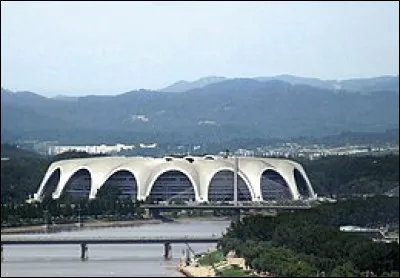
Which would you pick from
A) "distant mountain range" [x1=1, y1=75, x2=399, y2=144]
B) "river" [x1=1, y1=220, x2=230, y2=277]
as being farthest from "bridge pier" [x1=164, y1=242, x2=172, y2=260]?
"distant mountain range" [x1=1, y1=75, x2=399, y2=144]

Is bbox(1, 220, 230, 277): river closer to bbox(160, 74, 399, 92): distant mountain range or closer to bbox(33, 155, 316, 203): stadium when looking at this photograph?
bbox(33, 155, 316, 203): stadium

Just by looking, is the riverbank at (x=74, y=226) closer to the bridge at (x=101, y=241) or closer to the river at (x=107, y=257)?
the river at (x=107, y=257)

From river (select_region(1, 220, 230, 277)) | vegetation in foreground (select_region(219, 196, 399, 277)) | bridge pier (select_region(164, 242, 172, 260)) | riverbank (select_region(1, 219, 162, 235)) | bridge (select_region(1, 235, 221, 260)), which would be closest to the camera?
vegetation in foreground (select_region(219, 196, 399, 277))

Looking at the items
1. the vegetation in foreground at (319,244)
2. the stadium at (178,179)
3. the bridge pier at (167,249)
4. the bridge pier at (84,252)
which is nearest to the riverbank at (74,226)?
the bridge pier at (84,252)

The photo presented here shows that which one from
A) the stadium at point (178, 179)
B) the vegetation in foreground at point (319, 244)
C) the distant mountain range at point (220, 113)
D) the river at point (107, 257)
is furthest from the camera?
the distant mountain range at point (220, 113)

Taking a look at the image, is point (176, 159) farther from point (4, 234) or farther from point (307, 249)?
point (307, 249)

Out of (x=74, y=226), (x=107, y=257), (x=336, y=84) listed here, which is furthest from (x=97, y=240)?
(x=336, y=84)
